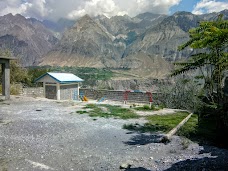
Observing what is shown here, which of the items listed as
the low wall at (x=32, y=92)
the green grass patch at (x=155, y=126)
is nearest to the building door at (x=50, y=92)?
the low wall at (x=32, y=92)

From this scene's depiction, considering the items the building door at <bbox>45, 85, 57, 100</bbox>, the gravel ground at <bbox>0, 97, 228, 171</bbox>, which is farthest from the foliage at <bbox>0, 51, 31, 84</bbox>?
the gravel ground at <bbox>0, 97, 228, 171</bbox>

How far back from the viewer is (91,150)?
653cm

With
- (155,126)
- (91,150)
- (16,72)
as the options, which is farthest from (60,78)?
(91,150)

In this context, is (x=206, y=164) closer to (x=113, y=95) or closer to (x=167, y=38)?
(x=113, y=95)

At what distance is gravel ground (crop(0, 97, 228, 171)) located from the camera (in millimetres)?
5402

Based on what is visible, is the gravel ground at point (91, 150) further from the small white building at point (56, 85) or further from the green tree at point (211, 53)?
the small white building at point (56, 85)

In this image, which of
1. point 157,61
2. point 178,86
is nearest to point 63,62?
point 157,61

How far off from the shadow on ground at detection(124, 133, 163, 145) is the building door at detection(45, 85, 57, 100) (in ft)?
45.0

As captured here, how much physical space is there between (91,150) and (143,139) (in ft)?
6.50

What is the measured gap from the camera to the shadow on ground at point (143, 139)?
24.3 feet

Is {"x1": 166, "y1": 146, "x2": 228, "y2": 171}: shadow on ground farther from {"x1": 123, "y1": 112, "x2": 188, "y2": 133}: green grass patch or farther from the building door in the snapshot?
the building door

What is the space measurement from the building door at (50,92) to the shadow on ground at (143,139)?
13722 mm

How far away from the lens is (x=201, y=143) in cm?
722

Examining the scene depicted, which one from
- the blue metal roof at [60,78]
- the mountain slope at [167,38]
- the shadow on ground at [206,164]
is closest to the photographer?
the shadow on ground at [206,164]
